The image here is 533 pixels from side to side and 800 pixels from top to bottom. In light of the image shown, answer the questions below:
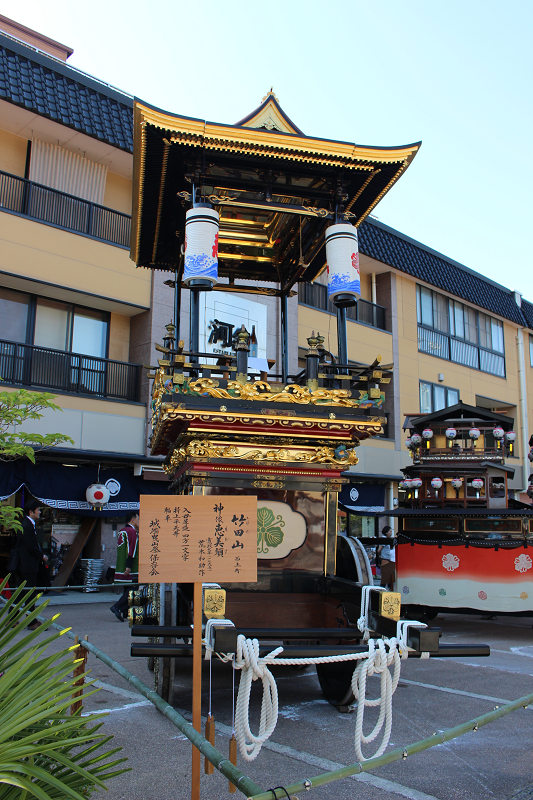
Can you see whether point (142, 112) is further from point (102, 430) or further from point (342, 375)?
point (102, 430)

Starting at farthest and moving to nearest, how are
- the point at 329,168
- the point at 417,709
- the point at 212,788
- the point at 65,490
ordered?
the point at 65,490, the point at 329,168, the point at 417,709, the point at 212,788

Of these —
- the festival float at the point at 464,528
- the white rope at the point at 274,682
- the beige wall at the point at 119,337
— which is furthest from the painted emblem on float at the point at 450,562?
the beige wall at the point at 119,337

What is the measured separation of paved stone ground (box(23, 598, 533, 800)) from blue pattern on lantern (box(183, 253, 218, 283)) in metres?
3.79

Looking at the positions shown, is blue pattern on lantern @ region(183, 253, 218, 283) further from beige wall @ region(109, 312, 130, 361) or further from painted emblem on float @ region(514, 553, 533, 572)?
beige wall @ region(109, 312, 130, 361)

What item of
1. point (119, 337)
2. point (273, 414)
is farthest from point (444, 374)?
point (273, 414)

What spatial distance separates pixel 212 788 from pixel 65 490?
1047 cm

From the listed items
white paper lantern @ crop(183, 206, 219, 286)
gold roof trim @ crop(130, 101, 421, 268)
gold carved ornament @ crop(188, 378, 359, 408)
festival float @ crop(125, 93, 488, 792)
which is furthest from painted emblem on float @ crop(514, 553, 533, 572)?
white paper lantern @ crop(183, 206, 219, 286)

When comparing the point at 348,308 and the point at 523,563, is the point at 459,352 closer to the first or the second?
the point at 348,308

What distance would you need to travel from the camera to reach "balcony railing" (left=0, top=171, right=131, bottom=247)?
13.7m

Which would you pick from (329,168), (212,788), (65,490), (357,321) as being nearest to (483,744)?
(212,788)

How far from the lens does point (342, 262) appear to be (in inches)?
249

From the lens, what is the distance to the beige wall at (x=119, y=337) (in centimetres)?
1555

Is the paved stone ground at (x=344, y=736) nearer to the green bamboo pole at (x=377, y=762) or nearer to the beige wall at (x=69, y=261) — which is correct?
the green bamboo pole at (x=377, y=762)

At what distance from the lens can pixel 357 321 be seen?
20031 millimetres
